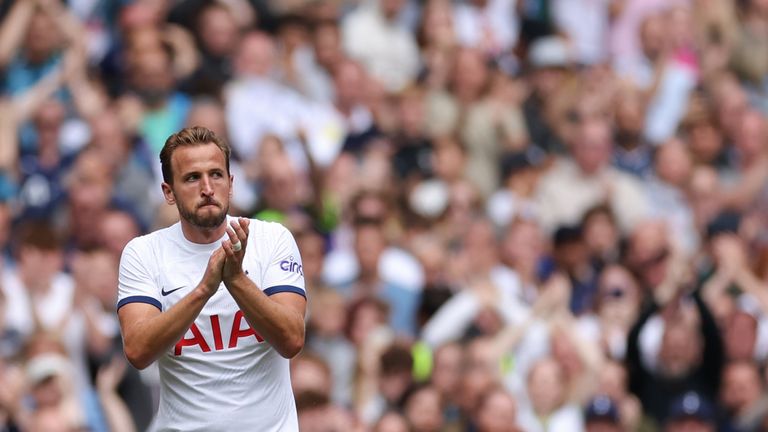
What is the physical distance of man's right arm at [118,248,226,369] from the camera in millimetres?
6852

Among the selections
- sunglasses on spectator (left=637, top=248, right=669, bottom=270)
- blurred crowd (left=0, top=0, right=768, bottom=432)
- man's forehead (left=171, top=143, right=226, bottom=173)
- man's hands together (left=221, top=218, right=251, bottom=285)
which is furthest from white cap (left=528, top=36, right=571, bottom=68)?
man's hands together (left=221, top=218, right=251, bottom=285)

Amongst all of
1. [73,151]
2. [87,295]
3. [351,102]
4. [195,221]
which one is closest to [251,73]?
[351,102]

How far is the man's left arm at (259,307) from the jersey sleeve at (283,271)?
0.12 metres

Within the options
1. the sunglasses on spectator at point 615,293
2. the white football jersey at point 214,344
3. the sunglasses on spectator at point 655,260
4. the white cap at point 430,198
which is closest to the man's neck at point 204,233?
the white football jersey at point 214,344

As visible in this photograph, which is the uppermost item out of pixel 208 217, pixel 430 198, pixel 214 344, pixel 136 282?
pixel 208 217

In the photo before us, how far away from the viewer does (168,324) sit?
6.93 metres

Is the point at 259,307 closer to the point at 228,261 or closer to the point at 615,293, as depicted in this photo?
the point at 228,261

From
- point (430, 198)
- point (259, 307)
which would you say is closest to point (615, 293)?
point (430, 198)

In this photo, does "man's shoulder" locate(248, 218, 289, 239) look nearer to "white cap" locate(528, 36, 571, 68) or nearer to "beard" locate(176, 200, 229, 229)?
"beard" locate(176, 200, 229, 229)

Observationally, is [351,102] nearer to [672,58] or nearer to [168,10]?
[168,10]

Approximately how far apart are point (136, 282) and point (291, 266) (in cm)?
65

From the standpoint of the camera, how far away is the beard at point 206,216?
7.14 meters

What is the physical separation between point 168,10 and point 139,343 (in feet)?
30.1

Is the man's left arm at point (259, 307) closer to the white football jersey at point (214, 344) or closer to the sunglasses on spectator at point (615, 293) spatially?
the white football jersey at point (214, 344)
